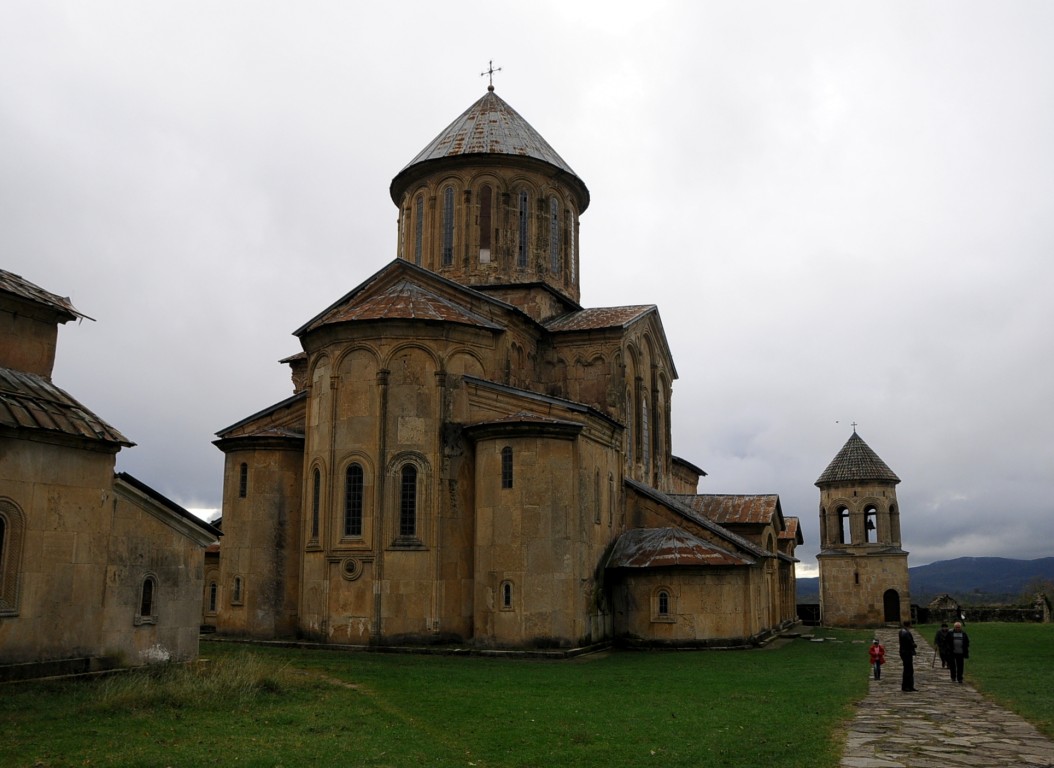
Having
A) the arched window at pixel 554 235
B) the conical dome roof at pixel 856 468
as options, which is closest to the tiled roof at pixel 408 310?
the arched window at pixel 554 235

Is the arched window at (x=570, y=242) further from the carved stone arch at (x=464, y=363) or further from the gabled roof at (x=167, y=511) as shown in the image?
the gabled roof at (x=167, y=511)

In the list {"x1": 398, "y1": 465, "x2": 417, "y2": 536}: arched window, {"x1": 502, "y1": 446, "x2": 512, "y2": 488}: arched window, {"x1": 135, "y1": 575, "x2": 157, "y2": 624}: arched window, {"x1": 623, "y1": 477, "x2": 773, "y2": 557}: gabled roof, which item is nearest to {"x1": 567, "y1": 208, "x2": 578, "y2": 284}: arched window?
{"x1": 623, "y1": 477, "x2": 773, "y2": 557}: gabled roof

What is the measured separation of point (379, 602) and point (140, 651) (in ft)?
21.1

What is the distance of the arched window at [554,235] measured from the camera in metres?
30.4

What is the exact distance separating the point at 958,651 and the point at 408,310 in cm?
1418

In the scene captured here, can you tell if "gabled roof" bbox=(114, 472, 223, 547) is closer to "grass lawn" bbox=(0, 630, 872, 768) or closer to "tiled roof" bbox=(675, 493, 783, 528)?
"grass lawn" bbox=(0, 630, 872, 768)

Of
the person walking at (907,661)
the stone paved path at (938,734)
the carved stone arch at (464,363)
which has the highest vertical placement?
the carved stone arch at (464,363)

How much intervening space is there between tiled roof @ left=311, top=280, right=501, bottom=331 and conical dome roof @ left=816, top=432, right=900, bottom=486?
87.0 feet

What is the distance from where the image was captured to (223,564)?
2472cm

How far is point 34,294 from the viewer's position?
55.0ft

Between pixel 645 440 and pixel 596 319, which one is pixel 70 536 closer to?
pixel 596 319

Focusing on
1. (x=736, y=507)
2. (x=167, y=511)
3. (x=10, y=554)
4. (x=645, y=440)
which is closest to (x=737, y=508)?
(x=736, y=507)

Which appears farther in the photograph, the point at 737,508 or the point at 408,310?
the point at 737,508

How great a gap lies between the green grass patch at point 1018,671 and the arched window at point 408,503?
12.3 metres
